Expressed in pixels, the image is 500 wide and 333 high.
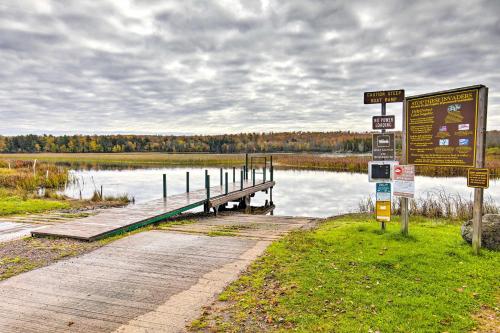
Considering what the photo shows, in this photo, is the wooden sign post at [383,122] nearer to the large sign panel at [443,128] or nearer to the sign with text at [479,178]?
the large sign panel at [443,128]

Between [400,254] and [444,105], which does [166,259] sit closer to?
[400,254]

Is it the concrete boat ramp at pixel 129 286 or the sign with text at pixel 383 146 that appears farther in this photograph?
the sign with text at pixel 383 146

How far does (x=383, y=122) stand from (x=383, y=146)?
54 centimetres

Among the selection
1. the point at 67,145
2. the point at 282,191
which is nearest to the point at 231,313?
the point at 282,191

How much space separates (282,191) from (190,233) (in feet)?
54.7

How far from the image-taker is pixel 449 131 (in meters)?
6.57

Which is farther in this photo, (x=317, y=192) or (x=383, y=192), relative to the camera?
(x=317, y=192)

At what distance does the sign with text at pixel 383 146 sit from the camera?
7535mm

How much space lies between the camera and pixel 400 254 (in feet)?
19.9

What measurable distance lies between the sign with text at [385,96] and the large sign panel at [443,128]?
215 millimetres

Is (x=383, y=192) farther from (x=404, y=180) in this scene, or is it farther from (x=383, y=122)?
(x=383, y=122)

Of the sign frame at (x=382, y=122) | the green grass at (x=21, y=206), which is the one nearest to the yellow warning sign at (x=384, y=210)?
the sign frame at (x=382, y=122)

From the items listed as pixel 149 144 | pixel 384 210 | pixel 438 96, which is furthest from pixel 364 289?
pixel 149 144

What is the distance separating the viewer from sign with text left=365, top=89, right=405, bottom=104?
7316mm
